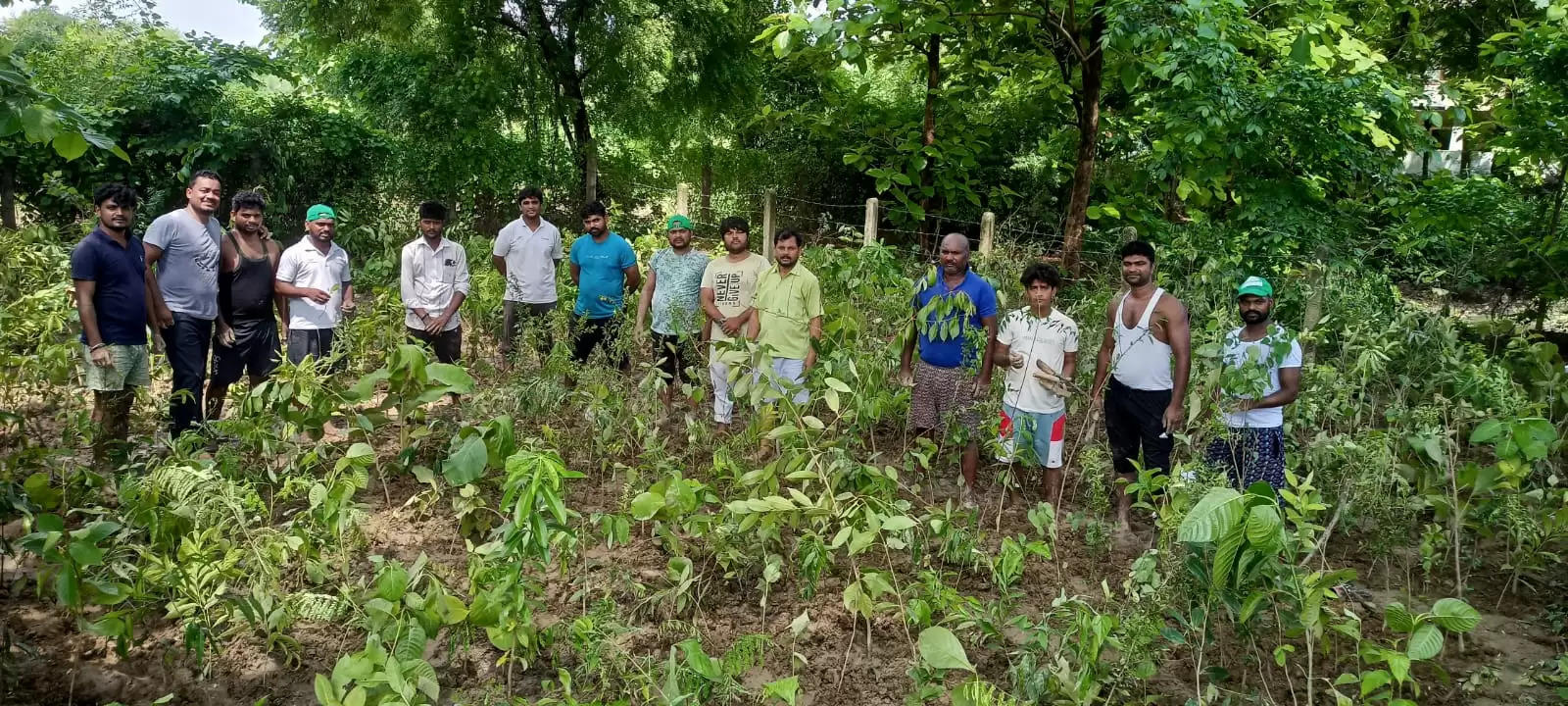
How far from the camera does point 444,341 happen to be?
547 cm

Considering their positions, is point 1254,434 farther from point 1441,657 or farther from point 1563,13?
point 1563,13

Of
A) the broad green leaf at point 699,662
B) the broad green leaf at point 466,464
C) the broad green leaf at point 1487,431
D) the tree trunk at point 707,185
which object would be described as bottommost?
the broad green leaf at point 699,662

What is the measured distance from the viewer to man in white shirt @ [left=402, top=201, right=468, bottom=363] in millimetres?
5332

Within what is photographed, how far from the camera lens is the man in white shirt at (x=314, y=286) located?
483cm

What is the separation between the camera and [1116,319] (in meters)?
4.27

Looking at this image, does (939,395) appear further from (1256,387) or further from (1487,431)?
(1487,431)

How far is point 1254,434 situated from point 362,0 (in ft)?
28.1

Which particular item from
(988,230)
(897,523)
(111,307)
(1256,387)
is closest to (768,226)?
(988,230)

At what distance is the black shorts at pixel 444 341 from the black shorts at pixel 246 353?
27.8 inches

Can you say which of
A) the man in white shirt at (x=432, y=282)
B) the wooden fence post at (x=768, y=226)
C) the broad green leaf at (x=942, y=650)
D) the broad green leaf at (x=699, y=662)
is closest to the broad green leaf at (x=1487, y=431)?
the broad green leaf at (x=942, y=650)

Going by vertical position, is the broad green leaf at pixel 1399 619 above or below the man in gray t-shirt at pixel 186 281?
below

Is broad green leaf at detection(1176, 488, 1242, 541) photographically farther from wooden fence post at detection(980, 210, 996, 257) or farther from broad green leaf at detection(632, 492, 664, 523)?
wooden fence post at detection(980, 210, 996, 257)

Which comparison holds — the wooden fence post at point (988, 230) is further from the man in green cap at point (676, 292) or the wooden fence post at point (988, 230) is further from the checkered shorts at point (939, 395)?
the checkered shorts at point (939, 395)

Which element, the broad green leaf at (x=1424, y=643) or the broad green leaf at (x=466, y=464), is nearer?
the broad green leaf at (x=1424, y=643)
